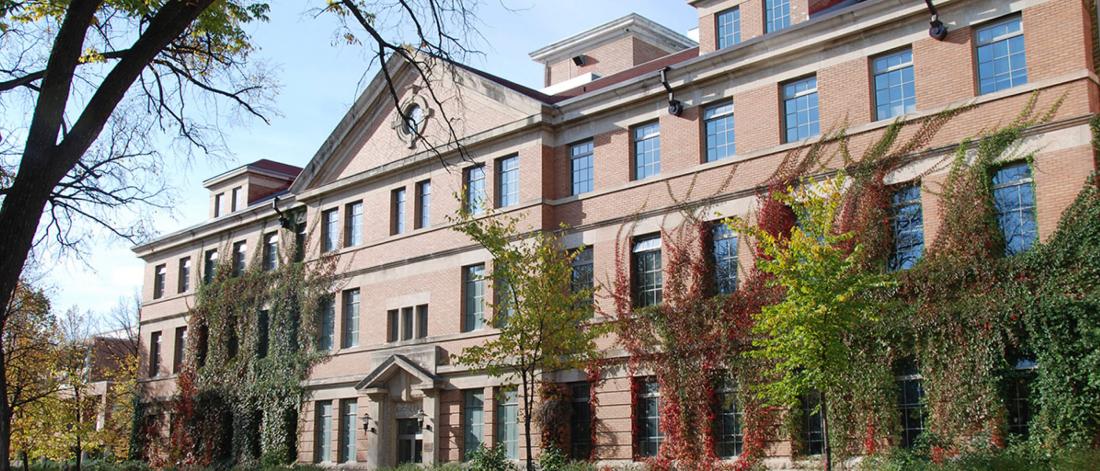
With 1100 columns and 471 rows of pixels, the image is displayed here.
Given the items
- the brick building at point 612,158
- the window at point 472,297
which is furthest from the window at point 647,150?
the window at point 472,297

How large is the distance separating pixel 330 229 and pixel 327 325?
135 inches

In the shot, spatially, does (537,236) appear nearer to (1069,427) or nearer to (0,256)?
(1069,427)

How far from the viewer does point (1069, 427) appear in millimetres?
19516

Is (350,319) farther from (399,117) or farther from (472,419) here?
(472,419)

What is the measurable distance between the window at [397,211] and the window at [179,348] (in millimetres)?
14696

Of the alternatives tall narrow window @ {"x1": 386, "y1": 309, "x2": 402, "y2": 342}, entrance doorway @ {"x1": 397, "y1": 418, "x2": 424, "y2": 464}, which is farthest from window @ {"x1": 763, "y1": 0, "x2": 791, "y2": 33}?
entrance doorway @ {"x1": 397, "y1": 418, "x2": 424, "y2": 464}

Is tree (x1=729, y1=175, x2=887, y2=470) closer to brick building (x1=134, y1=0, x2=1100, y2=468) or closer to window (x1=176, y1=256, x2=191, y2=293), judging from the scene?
brick building (x1=134, y1=0, x2=1100, y2=468)

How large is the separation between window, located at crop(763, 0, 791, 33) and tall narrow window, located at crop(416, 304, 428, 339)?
1356 centimetres

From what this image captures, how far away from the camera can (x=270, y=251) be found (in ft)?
137

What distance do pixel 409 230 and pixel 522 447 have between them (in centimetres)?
852

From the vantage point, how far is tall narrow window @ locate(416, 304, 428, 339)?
3372 cm

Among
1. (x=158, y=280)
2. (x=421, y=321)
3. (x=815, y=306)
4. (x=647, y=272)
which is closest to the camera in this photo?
(x=815, y=306)

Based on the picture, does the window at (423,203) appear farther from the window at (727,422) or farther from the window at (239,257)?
the window at (727,422)

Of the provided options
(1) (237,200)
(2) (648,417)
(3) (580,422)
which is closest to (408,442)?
(3) (580,422)
